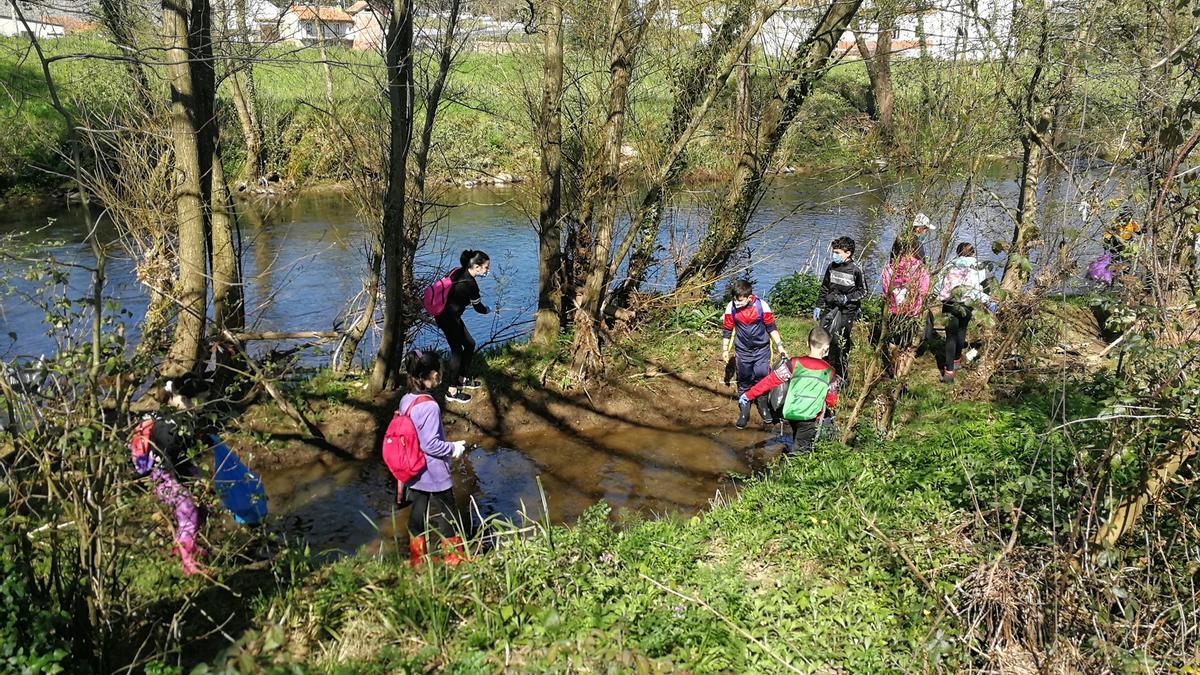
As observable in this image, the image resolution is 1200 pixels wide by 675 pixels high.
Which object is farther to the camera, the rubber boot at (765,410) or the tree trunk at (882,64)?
the tree trunk at (882,64)

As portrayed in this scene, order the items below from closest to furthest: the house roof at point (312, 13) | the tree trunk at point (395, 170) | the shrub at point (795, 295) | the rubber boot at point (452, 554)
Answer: the rubber boot at point (452, 554), the tree trunk at point (395, 170), the house roof at point (312, 13), the shrub at point (795, 295)

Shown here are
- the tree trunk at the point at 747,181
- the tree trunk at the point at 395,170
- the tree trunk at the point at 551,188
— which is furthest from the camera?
the tree trunk at the point at 747,181

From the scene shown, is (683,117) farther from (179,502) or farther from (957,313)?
(179,502)

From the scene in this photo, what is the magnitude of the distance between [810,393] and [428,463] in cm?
325

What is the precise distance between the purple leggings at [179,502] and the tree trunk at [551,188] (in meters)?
5.75

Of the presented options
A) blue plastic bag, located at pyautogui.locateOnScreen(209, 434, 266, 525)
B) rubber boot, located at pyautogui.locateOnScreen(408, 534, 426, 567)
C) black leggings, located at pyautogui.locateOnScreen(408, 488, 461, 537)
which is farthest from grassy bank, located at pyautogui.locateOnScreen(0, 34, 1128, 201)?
rubber boot, located at pyautogui.locateOnScreen(408, 534, 426, 567)

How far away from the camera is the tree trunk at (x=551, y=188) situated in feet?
31.6

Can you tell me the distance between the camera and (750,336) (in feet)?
28.1

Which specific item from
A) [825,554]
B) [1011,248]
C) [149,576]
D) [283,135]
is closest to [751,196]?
[1011,248]

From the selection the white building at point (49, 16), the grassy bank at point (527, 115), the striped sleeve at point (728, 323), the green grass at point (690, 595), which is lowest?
the green grass at point (690, 595)

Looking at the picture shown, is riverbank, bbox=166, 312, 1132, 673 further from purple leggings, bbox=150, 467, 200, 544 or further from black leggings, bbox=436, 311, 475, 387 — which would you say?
black leggings, bbox=436, 311, 475, 387

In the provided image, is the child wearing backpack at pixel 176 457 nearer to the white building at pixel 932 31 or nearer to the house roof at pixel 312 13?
the house roof at pixel 312 13

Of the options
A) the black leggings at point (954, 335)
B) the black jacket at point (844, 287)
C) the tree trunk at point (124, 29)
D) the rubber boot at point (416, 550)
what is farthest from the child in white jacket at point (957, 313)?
the tree trunk at point (124, 29)

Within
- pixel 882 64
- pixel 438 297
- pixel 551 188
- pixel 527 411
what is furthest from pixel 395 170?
pixel 882 64
